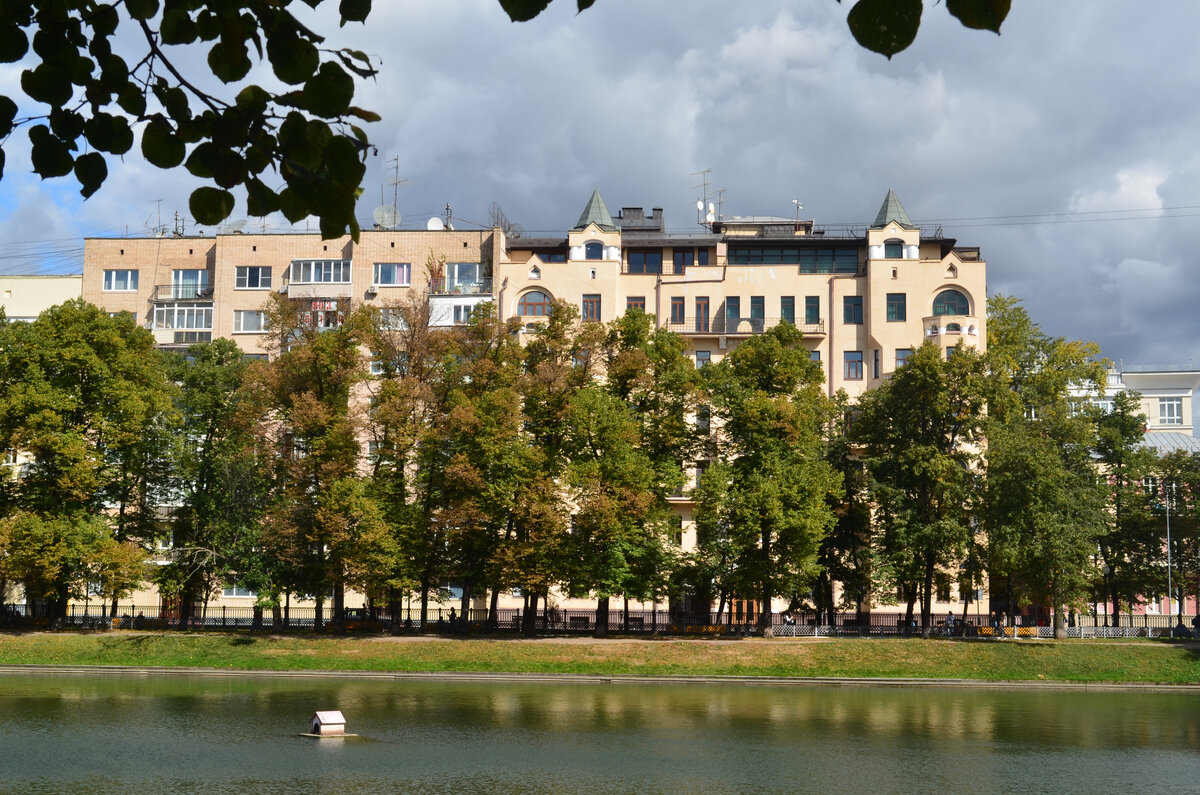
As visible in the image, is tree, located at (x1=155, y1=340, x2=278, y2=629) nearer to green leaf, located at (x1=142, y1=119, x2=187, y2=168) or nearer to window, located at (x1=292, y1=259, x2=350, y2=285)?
window, located at (x1=292, y1=259, x2=350, y2=285)

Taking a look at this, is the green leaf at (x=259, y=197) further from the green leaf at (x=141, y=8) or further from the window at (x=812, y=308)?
the window at (x=812, y=308)

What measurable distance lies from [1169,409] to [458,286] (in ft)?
236

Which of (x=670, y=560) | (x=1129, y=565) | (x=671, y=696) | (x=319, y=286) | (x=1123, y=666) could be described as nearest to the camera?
(x=671, y=696)

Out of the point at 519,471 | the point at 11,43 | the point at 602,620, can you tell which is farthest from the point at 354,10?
the point at 602,620

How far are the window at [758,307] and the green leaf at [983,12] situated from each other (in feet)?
250

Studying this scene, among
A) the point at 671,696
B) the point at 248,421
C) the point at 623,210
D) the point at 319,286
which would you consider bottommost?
the point at 671,696

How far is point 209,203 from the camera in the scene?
17.6 feet

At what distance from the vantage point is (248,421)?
196ft

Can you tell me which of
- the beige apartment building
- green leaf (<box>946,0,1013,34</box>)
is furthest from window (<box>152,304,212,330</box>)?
green leaf (<box>946,0,1013,34</box>)

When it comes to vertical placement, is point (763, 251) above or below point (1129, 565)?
above

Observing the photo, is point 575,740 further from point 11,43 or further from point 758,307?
point 758,307

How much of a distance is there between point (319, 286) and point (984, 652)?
4930cm

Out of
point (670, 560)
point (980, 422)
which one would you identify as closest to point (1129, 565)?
point (980, 422)

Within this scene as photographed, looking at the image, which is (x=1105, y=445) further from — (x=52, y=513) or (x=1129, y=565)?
(x=52, y=513)
